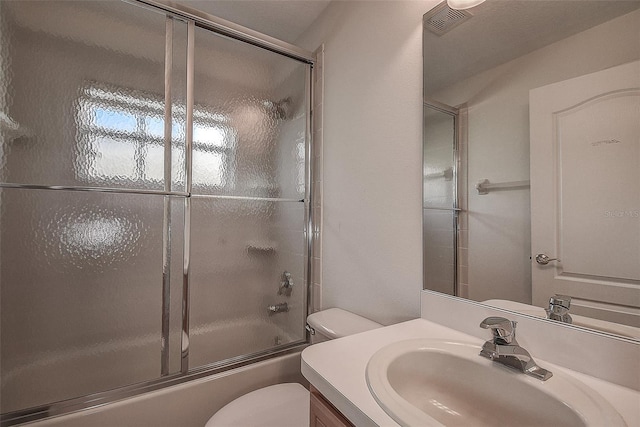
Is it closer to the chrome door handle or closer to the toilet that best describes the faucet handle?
the chrome door handle

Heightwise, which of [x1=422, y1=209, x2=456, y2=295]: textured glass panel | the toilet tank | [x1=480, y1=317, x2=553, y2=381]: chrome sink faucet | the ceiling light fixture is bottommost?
the toilet tank

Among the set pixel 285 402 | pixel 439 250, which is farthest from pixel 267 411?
pixel 439 250

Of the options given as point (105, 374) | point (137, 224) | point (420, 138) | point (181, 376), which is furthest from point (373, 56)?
point (105, 374)

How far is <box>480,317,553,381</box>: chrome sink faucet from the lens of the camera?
23.0 inches

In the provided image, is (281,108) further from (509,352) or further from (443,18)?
(509,352)

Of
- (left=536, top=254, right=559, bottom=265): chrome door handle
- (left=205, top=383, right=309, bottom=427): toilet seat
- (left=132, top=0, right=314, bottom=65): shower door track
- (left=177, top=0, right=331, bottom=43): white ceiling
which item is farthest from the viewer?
(left=177, top=0, right=331, bottom=43): white ceiling

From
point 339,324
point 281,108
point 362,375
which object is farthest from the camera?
point 281,108

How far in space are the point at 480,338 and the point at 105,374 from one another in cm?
155

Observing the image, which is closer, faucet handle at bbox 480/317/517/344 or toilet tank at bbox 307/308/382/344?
faucet handle at bbox 480/317/517/344

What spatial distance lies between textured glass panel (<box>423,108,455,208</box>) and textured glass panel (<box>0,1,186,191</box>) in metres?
1.12

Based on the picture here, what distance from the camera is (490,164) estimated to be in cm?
83

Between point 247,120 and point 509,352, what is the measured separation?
4.89 feet

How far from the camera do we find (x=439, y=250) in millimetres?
965

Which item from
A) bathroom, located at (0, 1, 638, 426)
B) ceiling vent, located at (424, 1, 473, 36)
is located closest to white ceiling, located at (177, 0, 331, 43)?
bathroom, located at (0, 1, 638, 426)
